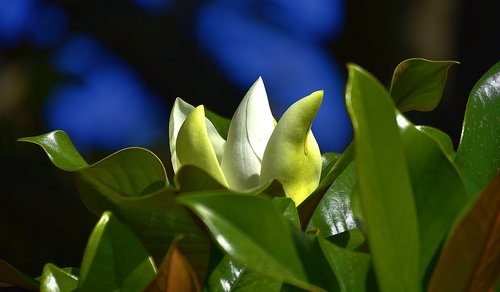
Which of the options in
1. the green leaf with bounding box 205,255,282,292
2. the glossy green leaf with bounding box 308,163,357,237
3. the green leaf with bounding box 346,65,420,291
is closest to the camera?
the green leaf with bounding box 346,65,420,291

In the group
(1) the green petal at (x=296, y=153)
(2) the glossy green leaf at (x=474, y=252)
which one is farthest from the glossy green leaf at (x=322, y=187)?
(2) the glossy green leaf at (x=474, y=252)

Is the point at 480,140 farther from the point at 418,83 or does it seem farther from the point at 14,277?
the point at 14,277

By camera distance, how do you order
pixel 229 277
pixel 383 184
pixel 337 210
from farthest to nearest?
pixel 337 210
pixel 229 277
pixel 383 184

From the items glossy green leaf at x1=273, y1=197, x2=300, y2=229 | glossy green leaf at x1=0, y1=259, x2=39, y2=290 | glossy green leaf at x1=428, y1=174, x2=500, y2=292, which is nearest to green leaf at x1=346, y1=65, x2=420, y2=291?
glossy green leaf at x1=428, y1=174, x2=500, y2=292

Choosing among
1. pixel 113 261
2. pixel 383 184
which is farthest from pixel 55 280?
pixel 383 184

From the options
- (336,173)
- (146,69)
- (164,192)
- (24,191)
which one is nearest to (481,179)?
A: (336,173)

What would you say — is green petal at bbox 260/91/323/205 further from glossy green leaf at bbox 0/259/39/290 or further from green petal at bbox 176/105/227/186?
glossy green leaf at bbox 0/259/39/290
